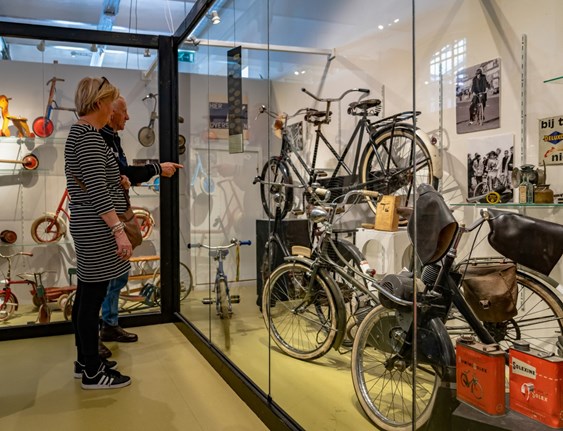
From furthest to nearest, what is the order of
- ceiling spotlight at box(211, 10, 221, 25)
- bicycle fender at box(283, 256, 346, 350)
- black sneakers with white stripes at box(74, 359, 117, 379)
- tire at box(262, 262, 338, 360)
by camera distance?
ceiling spotlight at box(211, 10, 221, 25)
black sneakers with white stripes at box(74, 359, 117, 379)
tire at box(262, 262, 338, 360)
bicycle fender at box(283, 256, 346, 350)

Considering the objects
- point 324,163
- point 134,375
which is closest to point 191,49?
point 324,163

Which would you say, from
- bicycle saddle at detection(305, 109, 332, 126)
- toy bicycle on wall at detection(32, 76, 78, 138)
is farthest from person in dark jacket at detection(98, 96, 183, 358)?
toy bicycle on wall at detection(32, 76, 78, 138)

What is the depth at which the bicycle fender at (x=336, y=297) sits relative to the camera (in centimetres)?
227

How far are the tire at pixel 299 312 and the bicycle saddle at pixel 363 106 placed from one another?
2.96ft

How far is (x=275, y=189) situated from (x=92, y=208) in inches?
36.1

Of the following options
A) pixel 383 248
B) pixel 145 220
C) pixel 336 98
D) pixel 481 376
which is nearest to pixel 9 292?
pixel 145 220

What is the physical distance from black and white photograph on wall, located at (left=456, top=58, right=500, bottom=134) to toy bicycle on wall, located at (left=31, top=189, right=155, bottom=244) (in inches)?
126

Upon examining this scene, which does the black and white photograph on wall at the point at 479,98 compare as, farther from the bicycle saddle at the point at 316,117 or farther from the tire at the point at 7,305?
the tire at the point at 7,305

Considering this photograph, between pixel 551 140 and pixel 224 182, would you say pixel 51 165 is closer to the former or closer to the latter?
pixel 224 182

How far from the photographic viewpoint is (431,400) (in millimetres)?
1494

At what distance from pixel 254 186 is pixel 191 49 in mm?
1642

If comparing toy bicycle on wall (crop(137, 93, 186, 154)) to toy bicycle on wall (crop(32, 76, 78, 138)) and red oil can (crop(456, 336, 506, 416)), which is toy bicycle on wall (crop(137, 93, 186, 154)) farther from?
red oil can (crop(456, 336, 506, 416))

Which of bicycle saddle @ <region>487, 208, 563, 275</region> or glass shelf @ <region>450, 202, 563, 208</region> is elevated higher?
glass shelf @ <region>450, 202, 563, 208</region>

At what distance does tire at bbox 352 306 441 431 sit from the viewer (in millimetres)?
1519
